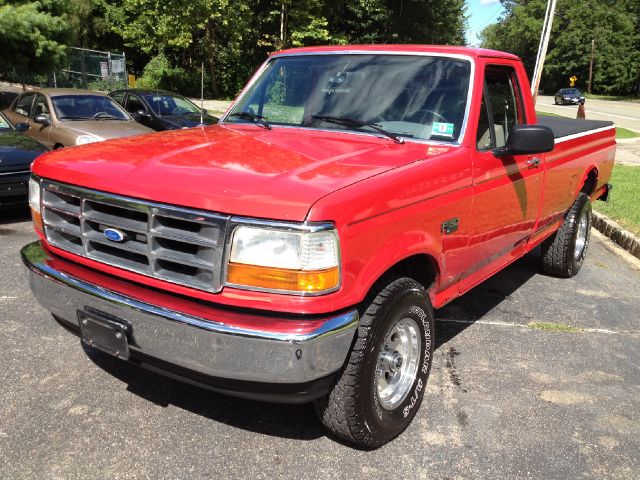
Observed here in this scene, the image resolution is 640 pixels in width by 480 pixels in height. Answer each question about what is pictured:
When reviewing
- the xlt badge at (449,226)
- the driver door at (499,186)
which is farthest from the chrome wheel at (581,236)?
the xlt badge at (449,226)

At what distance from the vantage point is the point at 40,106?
1013cm

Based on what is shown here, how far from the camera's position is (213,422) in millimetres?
3090

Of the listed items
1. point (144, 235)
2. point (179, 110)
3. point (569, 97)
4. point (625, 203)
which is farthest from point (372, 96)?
point (569, 97)

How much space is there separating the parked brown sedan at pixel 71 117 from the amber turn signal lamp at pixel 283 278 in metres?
7.34

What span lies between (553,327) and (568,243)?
126 centimetres

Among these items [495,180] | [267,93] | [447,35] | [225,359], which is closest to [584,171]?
[495,180]

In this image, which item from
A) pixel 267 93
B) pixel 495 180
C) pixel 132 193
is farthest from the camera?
pixel 267 93

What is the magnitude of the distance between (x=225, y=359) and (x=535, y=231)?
316cm

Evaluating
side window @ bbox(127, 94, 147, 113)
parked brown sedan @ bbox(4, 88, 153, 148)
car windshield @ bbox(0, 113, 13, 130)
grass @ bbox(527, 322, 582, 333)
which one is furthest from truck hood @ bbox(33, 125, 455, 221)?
side window @ bbox(127, 94, 147, 113)

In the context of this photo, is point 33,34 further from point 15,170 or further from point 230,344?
point 230,344

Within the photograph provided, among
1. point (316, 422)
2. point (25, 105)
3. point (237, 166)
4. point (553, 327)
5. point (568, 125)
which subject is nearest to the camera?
point (237, 166)

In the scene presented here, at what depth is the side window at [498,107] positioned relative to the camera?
3701 mm

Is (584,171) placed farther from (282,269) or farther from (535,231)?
(282,269)

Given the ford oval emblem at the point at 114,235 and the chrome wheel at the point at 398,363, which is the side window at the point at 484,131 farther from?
the ford oval emblem at the point at 114,235
